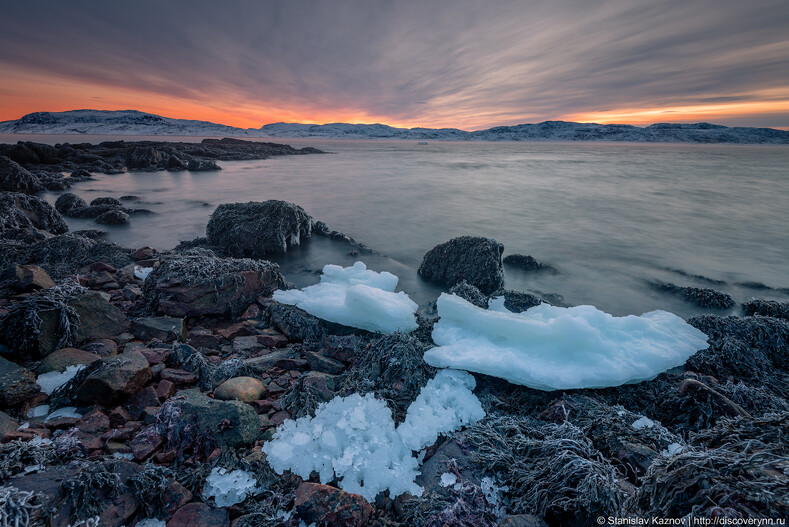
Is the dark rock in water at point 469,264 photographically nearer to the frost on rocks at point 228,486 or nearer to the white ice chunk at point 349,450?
the white ice chunk at point 349,450

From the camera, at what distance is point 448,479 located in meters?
1.94

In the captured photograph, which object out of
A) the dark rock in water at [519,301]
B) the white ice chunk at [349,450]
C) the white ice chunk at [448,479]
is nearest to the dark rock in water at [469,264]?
the dark rock in water at [519,301]

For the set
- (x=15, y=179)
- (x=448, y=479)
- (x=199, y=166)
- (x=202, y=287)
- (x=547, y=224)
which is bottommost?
(x=448, y=479)

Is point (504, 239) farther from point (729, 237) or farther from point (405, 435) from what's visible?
point (405, 435)

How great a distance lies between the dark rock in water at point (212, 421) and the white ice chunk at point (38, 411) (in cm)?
72

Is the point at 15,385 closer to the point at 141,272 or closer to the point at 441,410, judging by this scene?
the point at 441,410

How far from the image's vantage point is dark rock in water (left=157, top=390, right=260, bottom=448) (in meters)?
2.02

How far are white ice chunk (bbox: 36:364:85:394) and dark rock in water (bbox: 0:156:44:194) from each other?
47.3 feet

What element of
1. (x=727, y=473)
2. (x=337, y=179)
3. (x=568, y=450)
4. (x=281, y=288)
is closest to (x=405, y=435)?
(x=568, y=450)

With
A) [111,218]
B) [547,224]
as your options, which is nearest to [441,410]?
[547,224]

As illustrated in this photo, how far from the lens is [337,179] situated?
19344 millimetres

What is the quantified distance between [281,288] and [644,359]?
4009mm

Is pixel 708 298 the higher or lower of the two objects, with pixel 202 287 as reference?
lower

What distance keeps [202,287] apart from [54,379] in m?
1.56
